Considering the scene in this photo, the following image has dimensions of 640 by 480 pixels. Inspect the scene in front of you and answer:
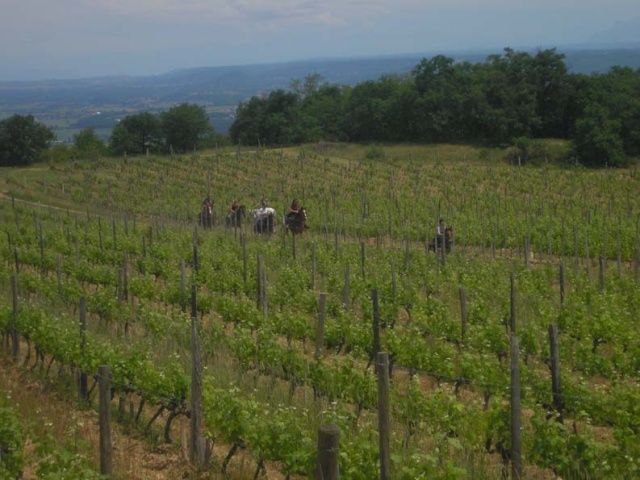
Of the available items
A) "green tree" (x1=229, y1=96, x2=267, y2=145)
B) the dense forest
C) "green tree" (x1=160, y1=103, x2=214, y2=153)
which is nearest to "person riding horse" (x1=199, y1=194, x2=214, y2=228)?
the dense forest

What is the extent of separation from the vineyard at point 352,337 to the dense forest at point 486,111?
1827 cm

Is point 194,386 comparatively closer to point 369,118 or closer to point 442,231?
point 442,231

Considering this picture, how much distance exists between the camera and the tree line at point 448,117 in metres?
47.1

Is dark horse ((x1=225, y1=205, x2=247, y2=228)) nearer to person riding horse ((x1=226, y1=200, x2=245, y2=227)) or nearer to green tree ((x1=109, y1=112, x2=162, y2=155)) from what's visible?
person riding horse ((x1=226, y1=200, x2=245, y2=227))

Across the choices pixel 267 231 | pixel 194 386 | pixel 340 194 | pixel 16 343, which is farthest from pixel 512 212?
pixel 194 386

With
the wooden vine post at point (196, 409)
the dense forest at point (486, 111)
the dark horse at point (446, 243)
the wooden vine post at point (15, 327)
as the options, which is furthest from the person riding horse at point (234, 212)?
the dense forest at point (486, 111)

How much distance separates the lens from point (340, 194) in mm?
35188

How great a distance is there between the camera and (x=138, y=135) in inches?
2361

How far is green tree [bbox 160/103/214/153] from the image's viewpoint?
5881cm

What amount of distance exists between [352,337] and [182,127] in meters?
50.0

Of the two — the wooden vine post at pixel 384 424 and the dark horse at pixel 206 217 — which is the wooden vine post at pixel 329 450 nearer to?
the wooden vine post at pixel 384 424

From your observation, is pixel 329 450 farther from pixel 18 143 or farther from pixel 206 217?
pixel 18 143

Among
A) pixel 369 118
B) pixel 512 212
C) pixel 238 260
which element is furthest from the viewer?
pixel 369 118

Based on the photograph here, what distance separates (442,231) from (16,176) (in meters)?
24.1
